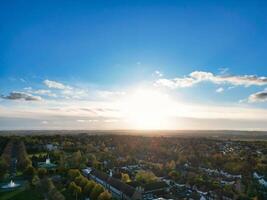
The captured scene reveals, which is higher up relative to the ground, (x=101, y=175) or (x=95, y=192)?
(x=101, y=175)

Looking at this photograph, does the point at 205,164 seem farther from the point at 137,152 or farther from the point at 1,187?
the point at 1,187

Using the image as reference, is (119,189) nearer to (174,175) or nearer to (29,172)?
(174,175)

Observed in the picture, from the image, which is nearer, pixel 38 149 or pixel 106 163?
pixel 106 163

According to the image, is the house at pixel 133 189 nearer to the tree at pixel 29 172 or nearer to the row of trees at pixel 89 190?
the row of trees at pixel 89 190

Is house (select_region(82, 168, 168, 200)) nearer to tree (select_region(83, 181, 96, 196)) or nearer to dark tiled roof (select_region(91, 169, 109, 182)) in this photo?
dark tiled roof (select_region(91, 169, 109, 182))

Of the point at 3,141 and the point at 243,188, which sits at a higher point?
the point at 3,141

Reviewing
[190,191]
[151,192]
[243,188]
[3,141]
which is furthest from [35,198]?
[3,141]

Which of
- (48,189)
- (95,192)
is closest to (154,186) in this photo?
(95,192)

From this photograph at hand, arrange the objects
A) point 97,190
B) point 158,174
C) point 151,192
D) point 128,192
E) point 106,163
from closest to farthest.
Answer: point 97,190 → point 128,192 → point 151,192 → point 158,174 → point 106,163

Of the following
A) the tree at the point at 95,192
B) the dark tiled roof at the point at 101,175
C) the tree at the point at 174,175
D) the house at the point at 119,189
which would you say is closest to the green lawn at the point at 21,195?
the tree at the point at 95,192

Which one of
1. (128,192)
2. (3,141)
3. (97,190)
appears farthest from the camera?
(3,141)
